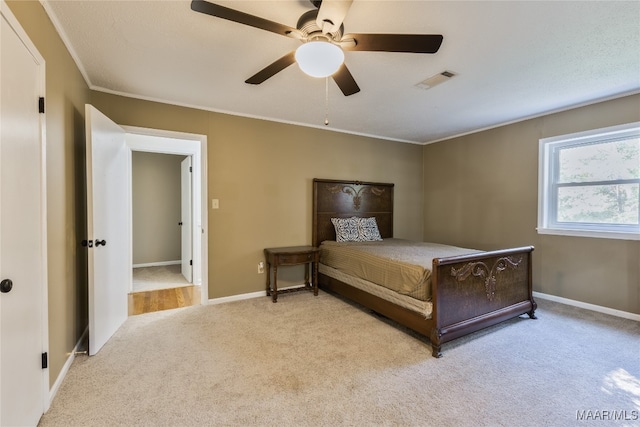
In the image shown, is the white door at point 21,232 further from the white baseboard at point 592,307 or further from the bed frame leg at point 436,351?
the white baseboard at point 592,307

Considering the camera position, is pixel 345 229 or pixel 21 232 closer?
pixel 21 232

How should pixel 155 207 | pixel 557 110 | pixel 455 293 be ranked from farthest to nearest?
pixel 155 207, pixel 557 110, pixel 455 293

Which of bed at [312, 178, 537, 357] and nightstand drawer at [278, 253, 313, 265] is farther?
nightstand drawer at [278, 253, 313, 265]

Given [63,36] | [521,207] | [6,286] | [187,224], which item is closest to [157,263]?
[187,224]

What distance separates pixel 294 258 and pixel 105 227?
2.03 meters

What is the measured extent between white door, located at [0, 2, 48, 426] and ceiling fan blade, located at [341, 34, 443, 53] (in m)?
1.65

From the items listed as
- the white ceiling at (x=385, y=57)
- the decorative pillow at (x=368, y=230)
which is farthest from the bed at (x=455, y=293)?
the white ceiling at (x=385, y=57)

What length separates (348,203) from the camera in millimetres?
4598

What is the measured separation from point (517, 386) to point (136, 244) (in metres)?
6.38

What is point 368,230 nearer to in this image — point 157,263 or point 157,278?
point 157,278

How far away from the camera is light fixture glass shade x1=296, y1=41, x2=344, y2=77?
154cm

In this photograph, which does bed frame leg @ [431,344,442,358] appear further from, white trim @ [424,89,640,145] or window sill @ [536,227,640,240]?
white trim @ [424,89,640,145]

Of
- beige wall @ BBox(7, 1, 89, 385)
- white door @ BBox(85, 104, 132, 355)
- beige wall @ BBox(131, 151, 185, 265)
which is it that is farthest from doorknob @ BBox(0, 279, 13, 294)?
beige wall @ BBox(131, 151, 185, 265)

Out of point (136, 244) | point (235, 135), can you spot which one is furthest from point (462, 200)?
point (136, 244)
